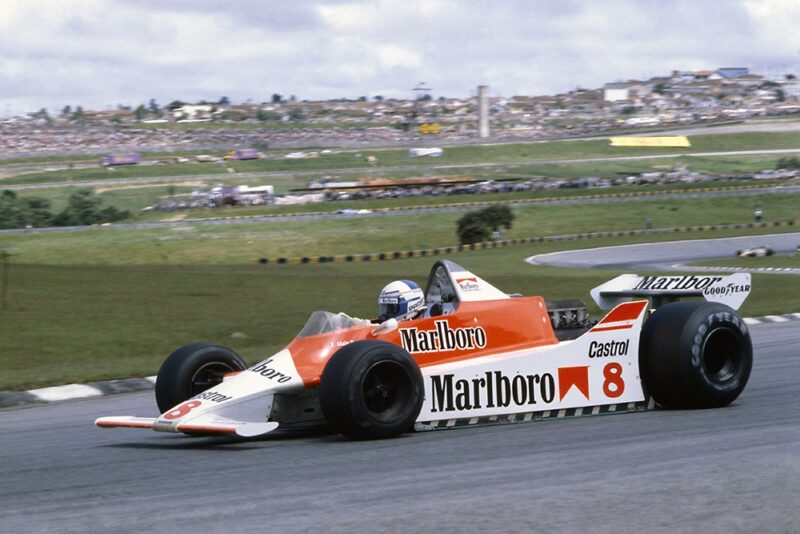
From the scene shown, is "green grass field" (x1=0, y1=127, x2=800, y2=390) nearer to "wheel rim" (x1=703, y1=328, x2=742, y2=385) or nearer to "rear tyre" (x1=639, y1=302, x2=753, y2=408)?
"rear tyre" (x1=639, y1=302, x2=753, y2=408)

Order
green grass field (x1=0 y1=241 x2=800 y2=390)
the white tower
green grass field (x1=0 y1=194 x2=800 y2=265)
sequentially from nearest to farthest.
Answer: green grass field (x1=0 y1=241 x2=800 y2=390)
green grass field (x1=0 y1=194 x2=800 y2=265)
the white tower

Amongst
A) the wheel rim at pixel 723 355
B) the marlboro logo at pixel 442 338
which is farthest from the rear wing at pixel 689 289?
the marlboro logo at pixel 442 338

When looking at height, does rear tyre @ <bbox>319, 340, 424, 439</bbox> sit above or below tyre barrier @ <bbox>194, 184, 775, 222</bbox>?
below

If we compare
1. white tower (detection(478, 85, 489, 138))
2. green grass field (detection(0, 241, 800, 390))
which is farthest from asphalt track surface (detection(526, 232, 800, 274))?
white tower (detection(478, 85, 489, 138))

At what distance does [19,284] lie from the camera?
24.4 m

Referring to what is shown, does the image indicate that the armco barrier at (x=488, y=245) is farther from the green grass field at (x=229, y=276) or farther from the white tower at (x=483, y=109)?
the white tower at (x=483, y=109)

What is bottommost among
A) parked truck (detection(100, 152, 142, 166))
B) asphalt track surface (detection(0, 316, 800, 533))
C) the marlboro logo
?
asphalt track surface (detection(0, 316, 800, 533))

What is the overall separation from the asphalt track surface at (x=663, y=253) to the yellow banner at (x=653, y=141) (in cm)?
7391

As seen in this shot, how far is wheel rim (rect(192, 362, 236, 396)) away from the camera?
28.7ft

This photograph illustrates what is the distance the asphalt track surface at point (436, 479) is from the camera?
17.0 ft

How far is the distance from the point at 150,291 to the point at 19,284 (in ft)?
8.94

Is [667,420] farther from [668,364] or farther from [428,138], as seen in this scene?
[428,138]

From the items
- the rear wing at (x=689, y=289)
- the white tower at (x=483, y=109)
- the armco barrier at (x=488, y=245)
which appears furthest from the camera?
the white tower at (x=483, y=109)

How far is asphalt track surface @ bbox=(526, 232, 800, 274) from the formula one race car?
81.2 ft
